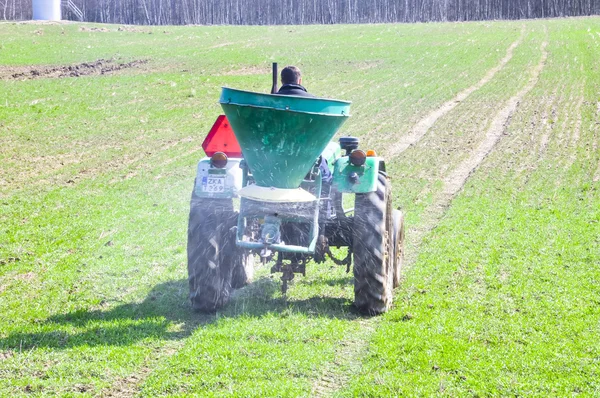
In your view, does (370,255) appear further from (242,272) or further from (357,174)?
(242,272)

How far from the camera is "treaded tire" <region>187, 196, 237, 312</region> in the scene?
7.68m

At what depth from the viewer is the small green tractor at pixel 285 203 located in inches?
285

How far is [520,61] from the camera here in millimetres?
40219

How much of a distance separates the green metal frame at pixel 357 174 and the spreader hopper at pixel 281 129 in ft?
1.88

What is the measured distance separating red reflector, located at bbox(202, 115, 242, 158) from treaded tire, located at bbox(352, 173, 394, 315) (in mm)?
1627

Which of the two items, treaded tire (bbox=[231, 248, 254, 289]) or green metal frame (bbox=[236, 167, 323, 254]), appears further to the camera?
treaded tire (bbox=[231, 248, 254, 289])

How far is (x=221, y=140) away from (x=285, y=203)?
1471 mm

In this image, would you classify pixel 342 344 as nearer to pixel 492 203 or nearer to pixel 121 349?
pixel 121 349

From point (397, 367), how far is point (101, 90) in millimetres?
Answer: 22383

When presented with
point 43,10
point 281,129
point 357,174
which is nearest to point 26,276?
point 281,129

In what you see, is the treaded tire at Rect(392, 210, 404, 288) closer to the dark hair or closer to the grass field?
the grass field

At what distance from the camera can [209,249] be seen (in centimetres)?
769

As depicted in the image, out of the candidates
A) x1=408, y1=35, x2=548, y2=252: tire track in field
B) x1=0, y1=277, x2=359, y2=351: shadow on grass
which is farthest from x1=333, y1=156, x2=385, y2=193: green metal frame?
x1=408, y1=35, x2=548, y2=252: tire track in field

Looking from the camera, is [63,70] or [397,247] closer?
[397,247]
